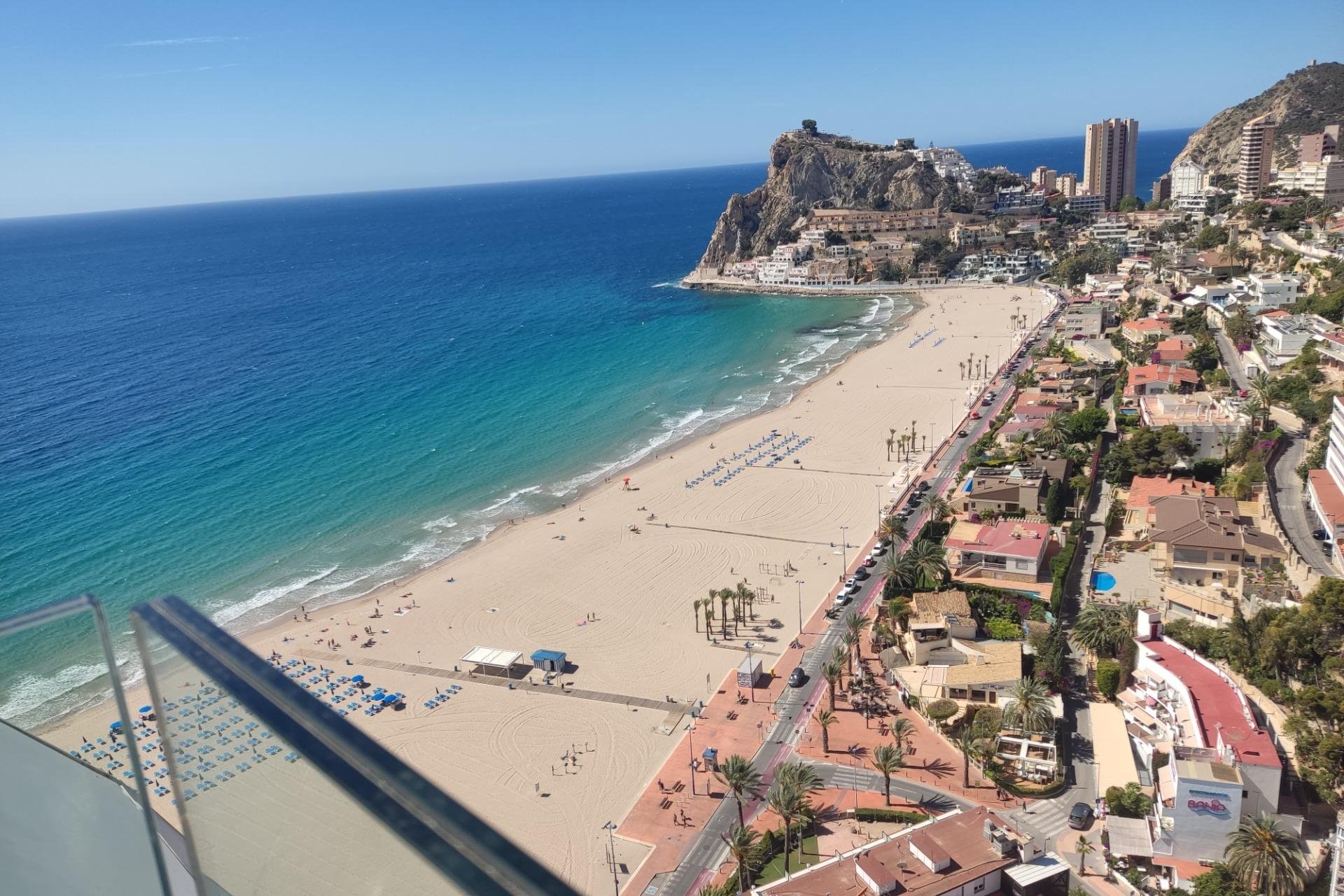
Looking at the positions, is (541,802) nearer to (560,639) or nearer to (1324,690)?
(560,639)

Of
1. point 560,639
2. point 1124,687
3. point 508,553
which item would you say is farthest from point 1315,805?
point 508,553

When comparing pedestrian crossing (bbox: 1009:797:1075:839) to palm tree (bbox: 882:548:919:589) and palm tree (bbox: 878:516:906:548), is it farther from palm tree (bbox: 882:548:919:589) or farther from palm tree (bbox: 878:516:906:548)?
palm tree (bbox: 878:516:906:548)

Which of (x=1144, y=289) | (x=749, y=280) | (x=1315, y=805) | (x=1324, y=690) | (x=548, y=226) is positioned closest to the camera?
(x=1315, y=805)

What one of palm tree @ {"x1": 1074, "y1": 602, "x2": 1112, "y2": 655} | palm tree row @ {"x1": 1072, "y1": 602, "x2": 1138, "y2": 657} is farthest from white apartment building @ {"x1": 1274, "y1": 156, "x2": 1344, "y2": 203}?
palm tree @ {"x1": 1074, "y1": 602, "x2": 1112, "y2": 655}

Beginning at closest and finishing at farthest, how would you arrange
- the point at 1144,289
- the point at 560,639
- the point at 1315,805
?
the point at 1315,805 → the point at 560,639 → the point at 1144,289

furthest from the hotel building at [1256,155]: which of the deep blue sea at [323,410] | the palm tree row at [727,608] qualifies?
the palm tree row at [727,608]

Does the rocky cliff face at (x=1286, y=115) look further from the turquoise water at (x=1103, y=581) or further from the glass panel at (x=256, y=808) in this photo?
the glass panel at (x=256, y=808)
